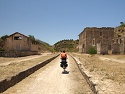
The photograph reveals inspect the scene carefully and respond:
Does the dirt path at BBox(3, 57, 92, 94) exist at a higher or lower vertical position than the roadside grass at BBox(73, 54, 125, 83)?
lower

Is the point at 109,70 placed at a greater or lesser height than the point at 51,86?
greater

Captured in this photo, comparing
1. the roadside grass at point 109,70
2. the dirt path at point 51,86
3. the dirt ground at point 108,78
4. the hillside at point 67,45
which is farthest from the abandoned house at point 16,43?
the hillside at point 67,45

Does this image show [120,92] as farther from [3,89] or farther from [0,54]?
[0,54]

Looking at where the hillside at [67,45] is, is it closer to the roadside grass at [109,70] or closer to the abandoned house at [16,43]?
the abandoned house at [16,43]

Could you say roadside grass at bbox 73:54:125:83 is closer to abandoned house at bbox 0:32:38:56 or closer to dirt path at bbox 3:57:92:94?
dirt path at bbox 3:57:92:94

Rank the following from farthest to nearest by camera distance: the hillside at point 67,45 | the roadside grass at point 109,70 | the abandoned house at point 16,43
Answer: the hillside at point 67,45 < the abandoned house at point 16,43 < the roadside grass at point 109,70

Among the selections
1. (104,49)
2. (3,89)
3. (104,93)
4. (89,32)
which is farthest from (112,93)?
(89,32)

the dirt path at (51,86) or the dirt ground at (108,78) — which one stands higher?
the dirt ground at (108,78)

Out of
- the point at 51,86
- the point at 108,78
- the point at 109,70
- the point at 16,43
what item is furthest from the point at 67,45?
the point at 51,86

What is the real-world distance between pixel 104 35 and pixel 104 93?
5533 centimetres

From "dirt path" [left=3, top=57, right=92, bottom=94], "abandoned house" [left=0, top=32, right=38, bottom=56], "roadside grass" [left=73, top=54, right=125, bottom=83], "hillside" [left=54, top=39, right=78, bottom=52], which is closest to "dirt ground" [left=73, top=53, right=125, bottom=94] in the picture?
"roadside grass" [left=73, top=54, right=125, bottom=83]

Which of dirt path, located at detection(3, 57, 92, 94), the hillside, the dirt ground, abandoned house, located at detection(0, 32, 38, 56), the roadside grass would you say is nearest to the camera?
the dirt ground

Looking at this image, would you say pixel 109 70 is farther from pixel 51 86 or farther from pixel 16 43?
pixel 16 43

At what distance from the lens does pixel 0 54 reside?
3725 centimetres
